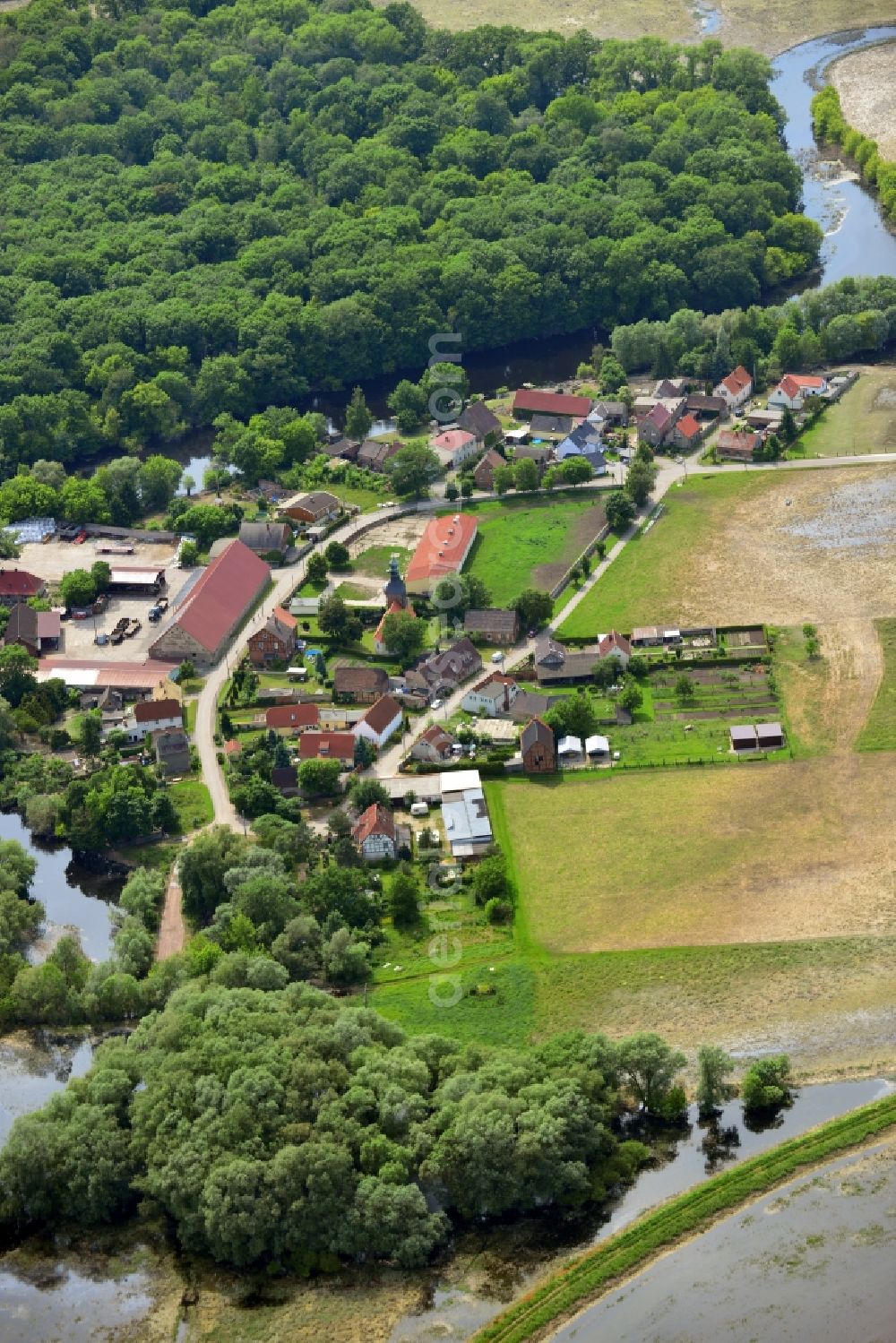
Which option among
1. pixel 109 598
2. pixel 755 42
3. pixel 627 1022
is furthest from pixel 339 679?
pixel 755 42

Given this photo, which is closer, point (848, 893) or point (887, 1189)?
point (887, 1189)

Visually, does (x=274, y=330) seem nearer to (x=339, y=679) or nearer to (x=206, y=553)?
(x=206, y=553)

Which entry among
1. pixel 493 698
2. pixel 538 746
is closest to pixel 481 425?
pixel 493 698

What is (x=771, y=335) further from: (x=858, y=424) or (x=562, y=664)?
(x=562, y=664)

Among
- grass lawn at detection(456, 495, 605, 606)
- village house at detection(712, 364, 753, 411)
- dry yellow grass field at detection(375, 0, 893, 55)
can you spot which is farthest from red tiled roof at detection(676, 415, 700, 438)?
dry yellow grass field at detection(375, 0, 893, 55)

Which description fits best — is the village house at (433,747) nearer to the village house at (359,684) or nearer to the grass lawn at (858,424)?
the village house at (359,684)

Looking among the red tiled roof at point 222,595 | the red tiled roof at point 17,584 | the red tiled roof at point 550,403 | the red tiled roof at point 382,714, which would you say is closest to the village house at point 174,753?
the red tiled roof at point 382,714
